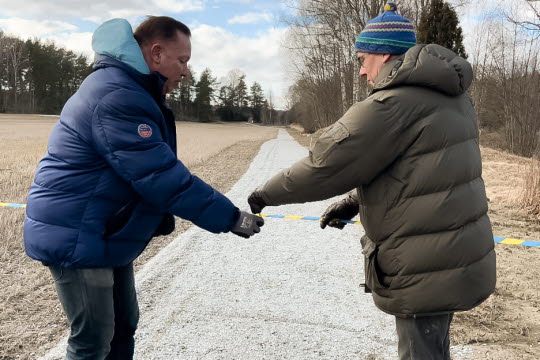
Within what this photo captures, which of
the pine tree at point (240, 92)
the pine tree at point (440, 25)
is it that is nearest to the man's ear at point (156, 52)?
the pine tree at point (440, 25)

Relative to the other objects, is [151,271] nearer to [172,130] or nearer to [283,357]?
[283,357]

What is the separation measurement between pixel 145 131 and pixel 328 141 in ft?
2.67

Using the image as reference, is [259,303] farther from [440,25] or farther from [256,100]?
[256,100]

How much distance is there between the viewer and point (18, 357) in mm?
3053

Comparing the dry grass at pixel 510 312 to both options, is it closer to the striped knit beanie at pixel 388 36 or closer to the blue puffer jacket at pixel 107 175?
the striped knit beanie at pixel 388 36

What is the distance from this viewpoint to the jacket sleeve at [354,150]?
182 centimetres

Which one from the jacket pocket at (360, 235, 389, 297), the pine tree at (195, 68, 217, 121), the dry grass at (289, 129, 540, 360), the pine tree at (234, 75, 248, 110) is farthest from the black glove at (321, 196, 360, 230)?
the pine tree at (234, 75, 248, 110)

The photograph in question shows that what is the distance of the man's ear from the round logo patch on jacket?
0.41m

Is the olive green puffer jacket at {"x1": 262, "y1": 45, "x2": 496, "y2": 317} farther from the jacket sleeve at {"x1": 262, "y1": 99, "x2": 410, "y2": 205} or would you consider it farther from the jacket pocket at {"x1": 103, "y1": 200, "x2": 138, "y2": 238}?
the jacket pocket at {"x1": 103, "y1": 200, "x2": 138, "y2": 238}

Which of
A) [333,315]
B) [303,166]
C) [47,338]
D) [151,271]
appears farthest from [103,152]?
[151,271]

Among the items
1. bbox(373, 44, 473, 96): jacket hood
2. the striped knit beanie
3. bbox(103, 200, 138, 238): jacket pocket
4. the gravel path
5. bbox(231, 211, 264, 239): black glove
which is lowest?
the gravel path

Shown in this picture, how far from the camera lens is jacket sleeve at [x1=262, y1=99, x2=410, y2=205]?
182 cm

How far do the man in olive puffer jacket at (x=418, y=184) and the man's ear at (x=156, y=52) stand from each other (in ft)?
2.98

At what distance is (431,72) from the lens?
5.91 feet
